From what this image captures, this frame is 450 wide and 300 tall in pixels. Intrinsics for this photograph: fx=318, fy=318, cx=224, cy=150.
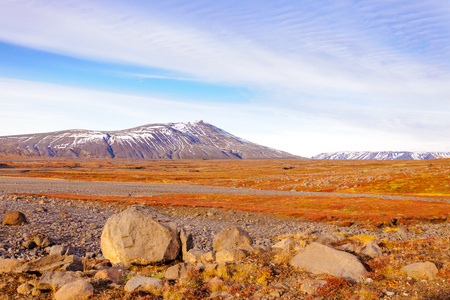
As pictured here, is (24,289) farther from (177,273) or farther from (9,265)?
(177,273)

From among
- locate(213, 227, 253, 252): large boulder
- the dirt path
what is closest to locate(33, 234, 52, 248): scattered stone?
locate(213, 227, 253, 252): large boulder

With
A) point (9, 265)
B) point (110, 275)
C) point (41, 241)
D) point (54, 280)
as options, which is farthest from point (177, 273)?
point (41, 241)

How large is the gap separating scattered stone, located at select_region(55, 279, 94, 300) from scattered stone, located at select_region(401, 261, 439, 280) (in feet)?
42.2

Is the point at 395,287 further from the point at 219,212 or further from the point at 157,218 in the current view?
the point at 219,212

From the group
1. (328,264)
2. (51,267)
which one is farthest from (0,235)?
(328,264)

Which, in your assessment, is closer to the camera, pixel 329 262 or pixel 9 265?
pixel 329 262

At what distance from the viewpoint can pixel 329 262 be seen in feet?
47.0

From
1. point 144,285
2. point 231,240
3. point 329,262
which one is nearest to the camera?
point 144,285

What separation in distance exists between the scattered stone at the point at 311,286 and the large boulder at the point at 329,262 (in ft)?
4.84

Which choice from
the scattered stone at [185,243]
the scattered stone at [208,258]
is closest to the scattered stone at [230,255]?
the scattered stone at [208,258]

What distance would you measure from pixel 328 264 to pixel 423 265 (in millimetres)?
3810

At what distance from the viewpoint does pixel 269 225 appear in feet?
134

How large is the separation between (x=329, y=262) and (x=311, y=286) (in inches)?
107

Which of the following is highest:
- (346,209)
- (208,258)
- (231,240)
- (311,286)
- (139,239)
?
(311,286)
